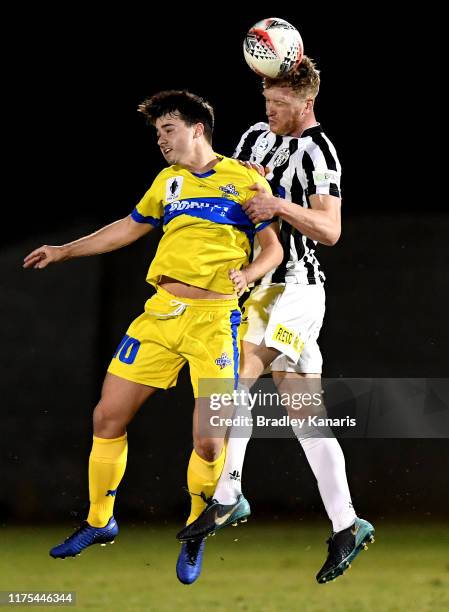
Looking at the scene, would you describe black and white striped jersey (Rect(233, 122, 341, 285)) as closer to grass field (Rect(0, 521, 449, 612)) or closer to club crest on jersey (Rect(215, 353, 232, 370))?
club crest on jersey (Rect(215, 353, 232, 370))

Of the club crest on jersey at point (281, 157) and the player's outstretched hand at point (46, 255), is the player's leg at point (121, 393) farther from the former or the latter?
the club crest on jersey at point (281, 157)

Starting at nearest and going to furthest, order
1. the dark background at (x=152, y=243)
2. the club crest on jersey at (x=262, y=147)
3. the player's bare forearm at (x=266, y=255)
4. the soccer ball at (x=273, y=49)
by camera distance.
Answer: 1. the player's bare forearm at (x=266, y=255)
2. the soccer ball at (x=273, y=49)
3. the club crest on jersey at (x=262, y=147)
4. the dark background at (x=152, y=243)

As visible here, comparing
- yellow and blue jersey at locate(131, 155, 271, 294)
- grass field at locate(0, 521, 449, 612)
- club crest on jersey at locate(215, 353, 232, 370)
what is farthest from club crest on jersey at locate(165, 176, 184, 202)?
grass field at locate(0, 521, 449, 612)

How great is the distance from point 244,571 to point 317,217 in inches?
85.0

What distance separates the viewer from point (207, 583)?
544 centimetres

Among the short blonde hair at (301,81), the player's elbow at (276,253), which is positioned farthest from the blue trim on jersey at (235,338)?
the short blonde hair at (301,81)

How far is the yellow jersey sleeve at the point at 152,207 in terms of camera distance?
4281 mm

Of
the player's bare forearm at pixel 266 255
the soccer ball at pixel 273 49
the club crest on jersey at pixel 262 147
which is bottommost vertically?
the player's bare forearm at pixel 266 255

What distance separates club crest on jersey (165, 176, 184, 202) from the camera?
4.22 metres

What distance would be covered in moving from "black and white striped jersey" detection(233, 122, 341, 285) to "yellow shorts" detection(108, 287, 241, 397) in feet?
1.46

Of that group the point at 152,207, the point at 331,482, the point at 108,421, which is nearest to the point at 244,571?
the point at 331,482

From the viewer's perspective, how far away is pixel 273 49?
4.36 m

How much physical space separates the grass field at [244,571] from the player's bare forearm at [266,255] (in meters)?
1.58

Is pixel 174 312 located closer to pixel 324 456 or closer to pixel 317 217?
pixel 317 217
